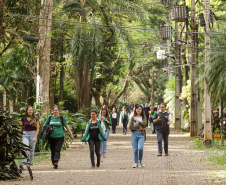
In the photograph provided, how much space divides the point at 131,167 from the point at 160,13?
58.0 ft

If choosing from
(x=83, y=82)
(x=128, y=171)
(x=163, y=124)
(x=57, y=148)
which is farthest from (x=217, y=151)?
(x=83, y=82)

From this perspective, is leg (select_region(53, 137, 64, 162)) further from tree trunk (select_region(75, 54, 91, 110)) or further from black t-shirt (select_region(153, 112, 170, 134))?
tree trunk (select_region(75, 54, 91, 110))

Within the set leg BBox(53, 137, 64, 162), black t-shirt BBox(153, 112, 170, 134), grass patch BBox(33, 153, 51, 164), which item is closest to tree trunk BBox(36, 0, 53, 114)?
grass patch BBox(33, 153, 51, 164)

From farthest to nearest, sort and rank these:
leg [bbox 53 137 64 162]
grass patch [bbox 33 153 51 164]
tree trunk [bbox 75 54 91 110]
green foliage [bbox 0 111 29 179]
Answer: tree trunk [bbox 75 54 91 110]
grass patch [bbox 33 153 51 164]
leg [bbox 53 137 64 162]
green foliage [bbox 0 111 29 179]

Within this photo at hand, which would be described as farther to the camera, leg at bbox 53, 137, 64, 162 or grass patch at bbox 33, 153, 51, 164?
grass patch at bbox 33, 153, 51, 164

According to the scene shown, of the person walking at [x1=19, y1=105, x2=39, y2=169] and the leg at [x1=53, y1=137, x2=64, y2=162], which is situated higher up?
the person walking at [x1=19, y1=105, x2=39, y2=169]

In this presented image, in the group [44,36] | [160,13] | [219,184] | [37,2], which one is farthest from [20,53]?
[219,184]

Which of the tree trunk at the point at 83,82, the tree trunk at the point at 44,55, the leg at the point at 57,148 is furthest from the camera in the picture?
the tree trunk at the point at 83,82

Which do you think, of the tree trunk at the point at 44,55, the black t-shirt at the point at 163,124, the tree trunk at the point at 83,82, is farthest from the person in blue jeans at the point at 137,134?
the tree trunk at the point at 83,82

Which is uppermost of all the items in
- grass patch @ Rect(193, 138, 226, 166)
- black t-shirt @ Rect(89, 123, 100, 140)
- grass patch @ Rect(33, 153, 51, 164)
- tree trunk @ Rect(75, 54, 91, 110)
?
tree trunk @ Rect(75, 54, 91, 110)

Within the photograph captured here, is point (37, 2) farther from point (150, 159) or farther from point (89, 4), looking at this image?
point (150, 159)

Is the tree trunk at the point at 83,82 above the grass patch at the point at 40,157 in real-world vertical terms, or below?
above

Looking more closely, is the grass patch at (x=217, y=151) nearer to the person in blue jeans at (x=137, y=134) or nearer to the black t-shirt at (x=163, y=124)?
the black t-shirt at (x=163, y=124)

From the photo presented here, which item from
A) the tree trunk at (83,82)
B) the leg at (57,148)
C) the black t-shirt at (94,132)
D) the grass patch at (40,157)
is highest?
the tree trunk at (83,82)
